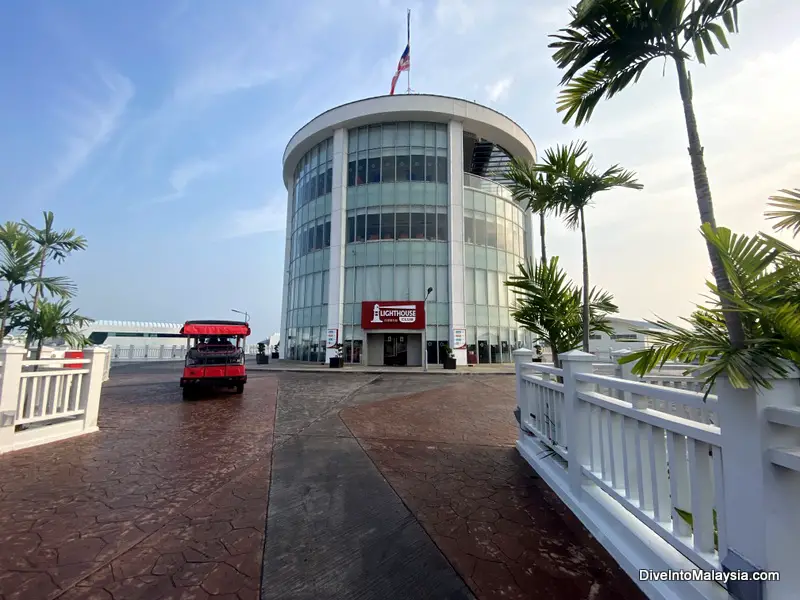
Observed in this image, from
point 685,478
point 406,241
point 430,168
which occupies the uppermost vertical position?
point 430,168

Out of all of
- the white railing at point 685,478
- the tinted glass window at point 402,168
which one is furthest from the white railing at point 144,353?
the white railing at point 685,478

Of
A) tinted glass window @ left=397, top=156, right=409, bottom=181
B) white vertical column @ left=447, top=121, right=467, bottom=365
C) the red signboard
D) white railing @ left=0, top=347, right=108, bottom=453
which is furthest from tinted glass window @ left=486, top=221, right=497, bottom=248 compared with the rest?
white railing @ left=0, top=347, right=108, bottom=453

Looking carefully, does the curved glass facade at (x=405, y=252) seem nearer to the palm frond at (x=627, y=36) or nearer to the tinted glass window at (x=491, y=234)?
the tinted glass window at (x=491, y=234)

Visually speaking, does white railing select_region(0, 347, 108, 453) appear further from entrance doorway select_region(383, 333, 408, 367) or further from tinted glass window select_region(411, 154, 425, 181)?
tinted glass window select_region(411, 154, 425, 181)

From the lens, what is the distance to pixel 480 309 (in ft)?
83.3

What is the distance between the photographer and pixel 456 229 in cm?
2520

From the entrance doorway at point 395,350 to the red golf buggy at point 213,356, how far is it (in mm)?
14112

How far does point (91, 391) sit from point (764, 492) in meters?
8.51

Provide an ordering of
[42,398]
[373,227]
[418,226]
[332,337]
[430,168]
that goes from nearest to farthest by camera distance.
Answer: [42,398]
[332,337]
[418,226]
[373,227]
[430,168]

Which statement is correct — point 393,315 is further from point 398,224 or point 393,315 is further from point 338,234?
point 338,234

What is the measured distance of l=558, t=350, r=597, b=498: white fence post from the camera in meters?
3.30

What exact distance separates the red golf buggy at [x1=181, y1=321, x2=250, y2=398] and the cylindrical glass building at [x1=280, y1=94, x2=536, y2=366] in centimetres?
1305

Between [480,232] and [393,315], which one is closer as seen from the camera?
[393,315]

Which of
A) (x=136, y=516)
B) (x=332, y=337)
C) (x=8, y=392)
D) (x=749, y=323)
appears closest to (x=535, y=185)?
(x=749, y=323)
